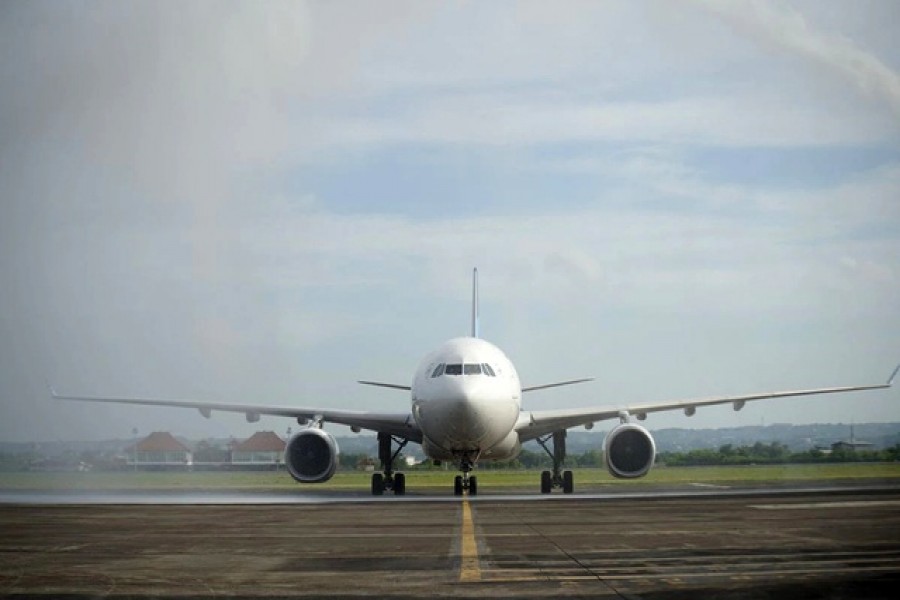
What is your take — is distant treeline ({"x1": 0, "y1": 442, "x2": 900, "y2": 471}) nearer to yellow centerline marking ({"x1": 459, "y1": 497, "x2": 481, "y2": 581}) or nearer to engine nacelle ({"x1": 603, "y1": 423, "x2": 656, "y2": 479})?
engine nacelle ({"x1": 603, "y1": 423, "x2": 656, "y2": 479})

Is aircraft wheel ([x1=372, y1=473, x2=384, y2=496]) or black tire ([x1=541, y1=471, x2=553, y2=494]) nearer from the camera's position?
aircraft wheel ([x1=372, y1=473, x2=384, y2=496])

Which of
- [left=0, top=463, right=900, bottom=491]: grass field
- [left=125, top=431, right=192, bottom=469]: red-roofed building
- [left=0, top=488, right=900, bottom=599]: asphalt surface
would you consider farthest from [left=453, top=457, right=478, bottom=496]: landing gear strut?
[left=125, top=431, right=192, bottom=469]: red-roofed building

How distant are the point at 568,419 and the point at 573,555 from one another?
23989 millimetres

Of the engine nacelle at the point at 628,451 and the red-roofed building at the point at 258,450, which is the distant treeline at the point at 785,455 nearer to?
the engine nacelle at the point at 628,451

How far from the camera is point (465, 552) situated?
629 inches

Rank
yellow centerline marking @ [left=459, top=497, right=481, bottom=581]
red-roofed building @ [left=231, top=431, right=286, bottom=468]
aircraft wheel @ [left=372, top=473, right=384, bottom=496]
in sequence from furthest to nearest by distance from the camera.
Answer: red-roofed building @ [left=231, top=431, right=286, bottom=468], aircraft wheel @ [left=372, top=473, right=384, bottom=496], yellow centerline marking @ [left=459, top=497, right=481, bottom=581]

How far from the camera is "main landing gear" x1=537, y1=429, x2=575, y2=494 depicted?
3969 centimetres

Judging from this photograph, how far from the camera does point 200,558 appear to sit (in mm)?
15266

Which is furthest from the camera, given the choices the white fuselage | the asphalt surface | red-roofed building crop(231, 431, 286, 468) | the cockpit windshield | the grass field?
red-roofed building crop(231, 431, 286, 468)

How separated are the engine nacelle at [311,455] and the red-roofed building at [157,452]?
27.5 ft

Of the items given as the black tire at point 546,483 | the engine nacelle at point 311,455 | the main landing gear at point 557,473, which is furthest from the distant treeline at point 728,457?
the engine nacelle at point 311,455

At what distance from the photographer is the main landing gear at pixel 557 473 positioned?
1563 inches

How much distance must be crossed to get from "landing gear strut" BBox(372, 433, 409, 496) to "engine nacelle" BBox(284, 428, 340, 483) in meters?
1.92

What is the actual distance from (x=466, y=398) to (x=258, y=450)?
22.8m
